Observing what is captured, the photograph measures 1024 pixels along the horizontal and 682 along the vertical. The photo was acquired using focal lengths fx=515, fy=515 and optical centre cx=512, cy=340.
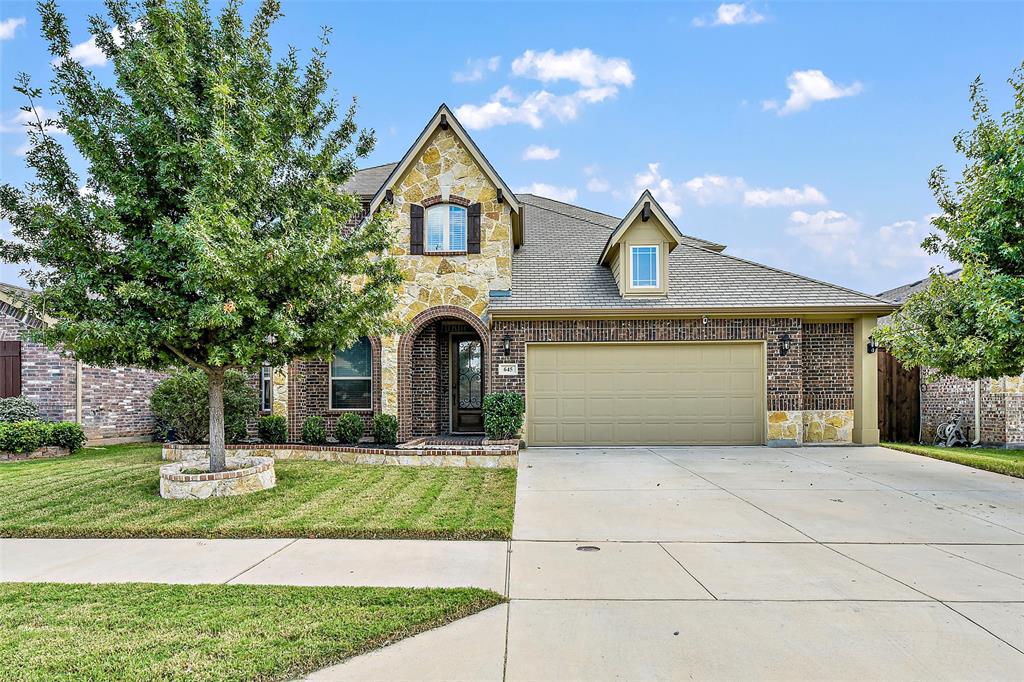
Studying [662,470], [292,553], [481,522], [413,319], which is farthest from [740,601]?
[413,319]

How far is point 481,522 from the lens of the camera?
18.3 feet

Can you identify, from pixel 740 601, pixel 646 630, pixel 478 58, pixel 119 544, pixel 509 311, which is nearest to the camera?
pixel 646 630

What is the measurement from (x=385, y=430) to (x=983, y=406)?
15053 millimetres

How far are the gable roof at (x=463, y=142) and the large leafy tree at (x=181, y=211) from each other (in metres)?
4.33

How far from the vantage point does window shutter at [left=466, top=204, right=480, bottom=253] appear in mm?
11820

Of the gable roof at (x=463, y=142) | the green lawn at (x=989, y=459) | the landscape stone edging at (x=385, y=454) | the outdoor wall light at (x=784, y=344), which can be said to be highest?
the gable roof at (x=463, y=142)

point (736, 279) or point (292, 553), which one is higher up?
point (736, 279)

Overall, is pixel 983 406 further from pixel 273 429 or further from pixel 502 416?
pixel 273 429

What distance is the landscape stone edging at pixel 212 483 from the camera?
679cm

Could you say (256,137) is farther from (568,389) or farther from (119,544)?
(568,389)

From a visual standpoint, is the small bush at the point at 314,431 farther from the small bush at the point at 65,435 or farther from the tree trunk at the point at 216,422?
the small bush at the point at 65,435

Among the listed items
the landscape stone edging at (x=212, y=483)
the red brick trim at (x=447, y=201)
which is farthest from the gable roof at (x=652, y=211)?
the landscape stone edging at (x=212, y=483)

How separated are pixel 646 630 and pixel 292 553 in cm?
326

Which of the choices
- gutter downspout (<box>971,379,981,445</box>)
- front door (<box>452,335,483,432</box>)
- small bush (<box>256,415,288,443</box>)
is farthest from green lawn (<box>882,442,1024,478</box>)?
small bush (<box>256,415,288,443</box>)
